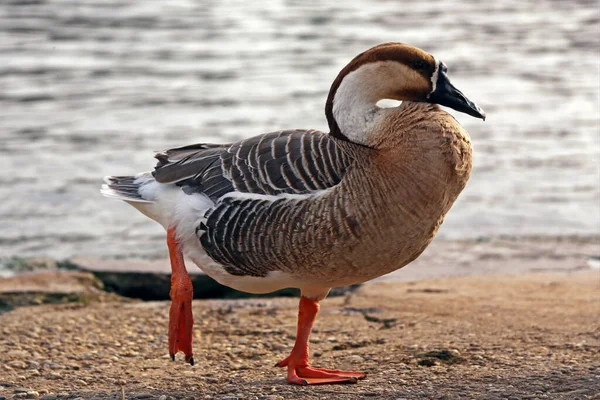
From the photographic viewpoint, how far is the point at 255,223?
18.1ft

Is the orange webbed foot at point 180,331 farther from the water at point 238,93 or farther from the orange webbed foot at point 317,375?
the water at point 238,93

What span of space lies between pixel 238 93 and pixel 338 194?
33.8 feet

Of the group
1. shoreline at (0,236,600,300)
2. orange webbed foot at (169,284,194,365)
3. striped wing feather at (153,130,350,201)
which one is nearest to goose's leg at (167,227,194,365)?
orange webbed foot at (169,284,194,365)

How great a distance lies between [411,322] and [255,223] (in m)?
2.15

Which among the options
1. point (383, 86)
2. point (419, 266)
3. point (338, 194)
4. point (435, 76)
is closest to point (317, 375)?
point (338, 194)

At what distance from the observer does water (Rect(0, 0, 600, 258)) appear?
1084 cm

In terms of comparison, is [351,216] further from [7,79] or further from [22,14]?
[22,14]

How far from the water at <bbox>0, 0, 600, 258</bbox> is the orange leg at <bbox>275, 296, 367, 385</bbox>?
3999 mm

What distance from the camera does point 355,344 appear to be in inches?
262

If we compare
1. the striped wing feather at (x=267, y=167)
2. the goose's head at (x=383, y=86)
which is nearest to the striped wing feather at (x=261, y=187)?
the striped wing feather at (x=267, y=167)

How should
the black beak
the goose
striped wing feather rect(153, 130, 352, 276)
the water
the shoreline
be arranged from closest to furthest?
1. the goose
2. striped wing feather rect(153, 130, 352, 276)
3. the black beak
4. the shoreline
5. the water

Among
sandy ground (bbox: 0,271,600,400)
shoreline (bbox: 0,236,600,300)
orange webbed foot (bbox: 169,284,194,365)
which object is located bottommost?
shoreline (bbox: 0,236,600,300)

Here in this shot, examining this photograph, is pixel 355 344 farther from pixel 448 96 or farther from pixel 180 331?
pixel 448 96

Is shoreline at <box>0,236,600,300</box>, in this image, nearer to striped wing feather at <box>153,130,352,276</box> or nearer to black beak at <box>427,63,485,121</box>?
striped wing feather at <box>153,130,352,276</box>
